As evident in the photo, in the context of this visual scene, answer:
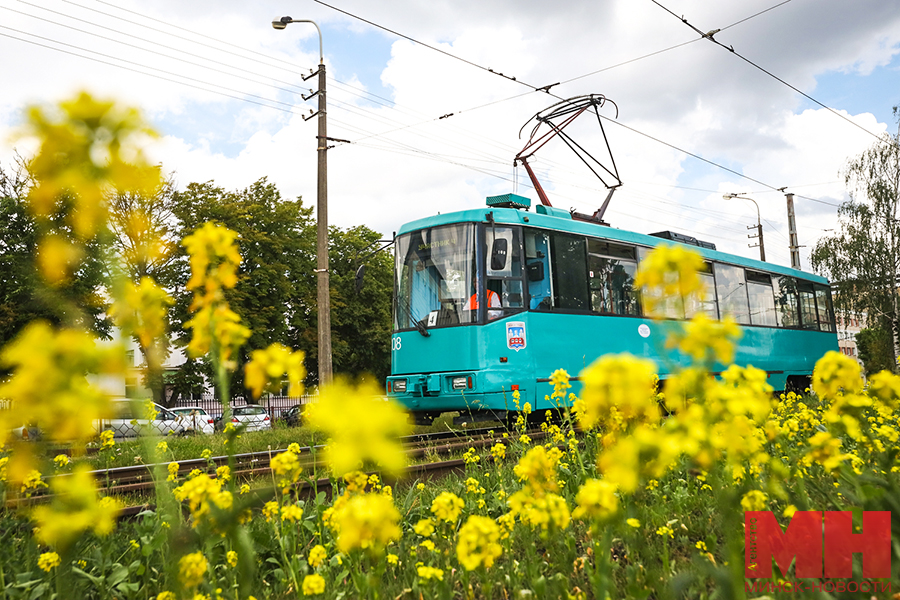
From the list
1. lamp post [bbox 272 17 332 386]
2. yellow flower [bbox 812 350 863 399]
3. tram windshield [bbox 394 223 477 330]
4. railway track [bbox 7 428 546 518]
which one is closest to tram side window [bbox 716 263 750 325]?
tram windshield [bbox 394 223 477 330]

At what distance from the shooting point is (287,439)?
9.88m

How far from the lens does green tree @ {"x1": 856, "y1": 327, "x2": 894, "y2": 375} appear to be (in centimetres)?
3296

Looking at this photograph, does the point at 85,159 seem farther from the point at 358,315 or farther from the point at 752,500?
the point at 358,315

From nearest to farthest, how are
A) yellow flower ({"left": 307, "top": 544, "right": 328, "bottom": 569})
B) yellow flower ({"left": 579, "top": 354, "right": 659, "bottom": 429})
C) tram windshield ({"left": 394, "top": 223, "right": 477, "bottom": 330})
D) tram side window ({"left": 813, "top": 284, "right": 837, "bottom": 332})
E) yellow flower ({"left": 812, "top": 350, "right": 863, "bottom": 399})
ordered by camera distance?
yellow flower ({"left": 579, "top": 354, "right": 659, "bottom": 429})
yellow flower ({"left": 812, "top": 350, "right": 863, "bottom": 399})
yellow flower ({"left": 307, "top": 544, "right": 328, "bottom": 569})
tram windshield ({"left": 394, "top": 223, "right": 477, "bottom": 330})
tram side window ({"left": 813, "top": 284, "right": 837, "bottom": 332})

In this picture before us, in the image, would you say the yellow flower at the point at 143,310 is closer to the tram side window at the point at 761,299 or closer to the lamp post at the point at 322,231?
the lamp post at the point at 322,231

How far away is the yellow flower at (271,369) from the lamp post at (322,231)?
12.9 metres

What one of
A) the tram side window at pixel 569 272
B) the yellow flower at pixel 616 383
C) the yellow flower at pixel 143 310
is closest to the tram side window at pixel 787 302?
the tram side window at pixel 569 272

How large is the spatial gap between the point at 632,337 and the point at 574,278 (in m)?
1.59

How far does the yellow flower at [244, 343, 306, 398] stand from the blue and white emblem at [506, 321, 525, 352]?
7579 millimetres

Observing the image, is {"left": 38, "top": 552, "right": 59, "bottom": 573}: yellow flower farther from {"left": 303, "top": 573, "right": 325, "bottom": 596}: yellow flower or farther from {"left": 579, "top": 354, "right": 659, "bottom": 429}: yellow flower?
{"left": 579, "top": 354, "right": 659, "bottom": 429}: yellow flower

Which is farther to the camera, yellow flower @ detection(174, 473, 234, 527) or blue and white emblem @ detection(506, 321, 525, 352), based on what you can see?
blue and white emblem @ detection(506, 321, 525, 352)

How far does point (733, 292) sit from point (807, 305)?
4288mm

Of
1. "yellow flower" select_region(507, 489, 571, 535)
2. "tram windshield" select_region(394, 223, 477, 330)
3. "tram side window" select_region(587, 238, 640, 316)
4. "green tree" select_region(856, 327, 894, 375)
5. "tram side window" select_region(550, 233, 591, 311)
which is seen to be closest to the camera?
"yellow flower" select_region(507, 489, 571, 535)

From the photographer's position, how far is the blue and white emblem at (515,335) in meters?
8.79
